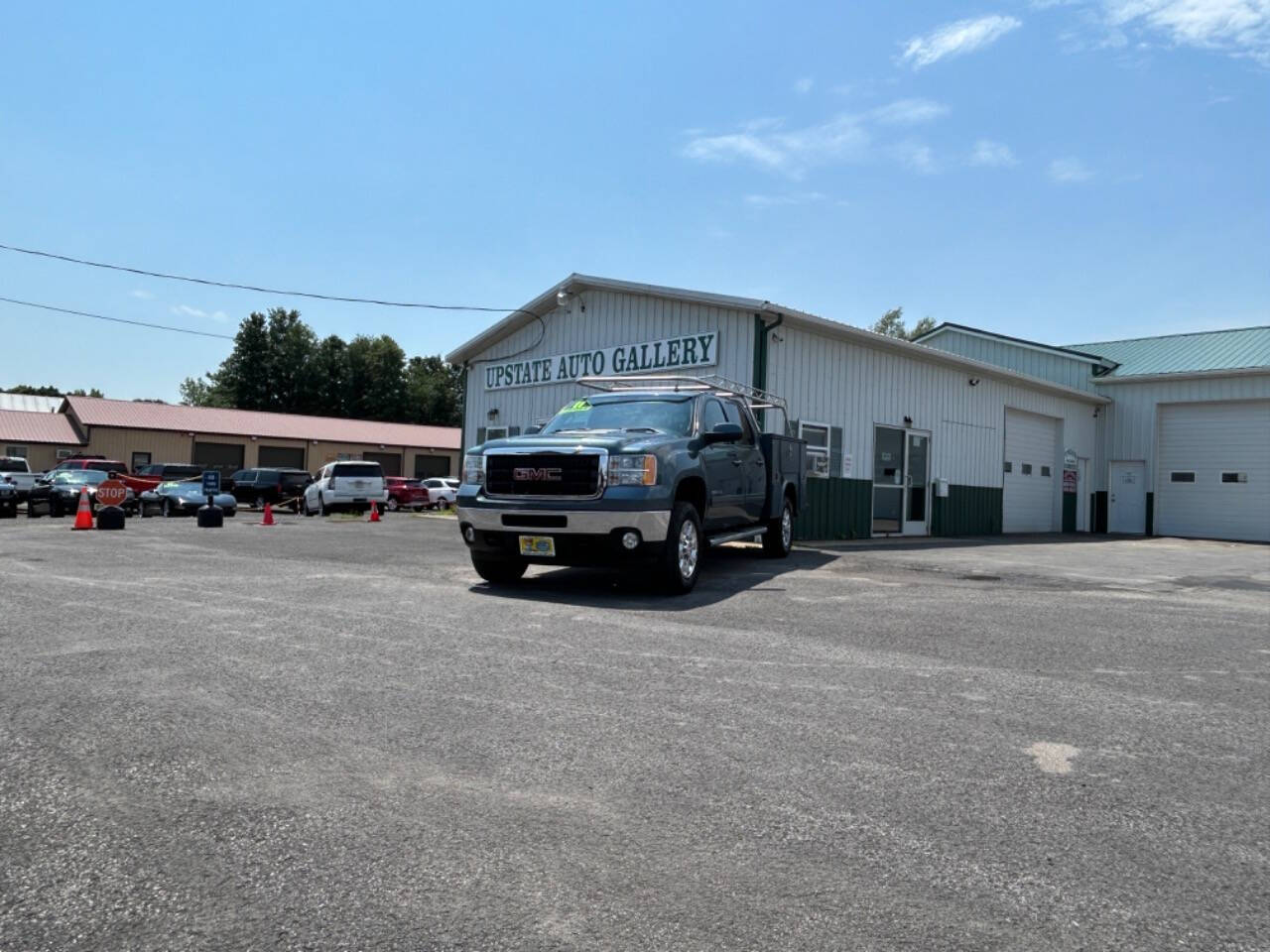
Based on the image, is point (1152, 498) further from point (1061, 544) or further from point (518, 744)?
point (518, 744)

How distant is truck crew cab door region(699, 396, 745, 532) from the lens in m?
10.2

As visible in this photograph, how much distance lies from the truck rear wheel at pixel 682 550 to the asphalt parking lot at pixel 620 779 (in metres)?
1.23

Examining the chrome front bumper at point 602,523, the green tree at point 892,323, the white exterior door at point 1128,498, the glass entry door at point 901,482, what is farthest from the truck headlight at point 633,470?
the green tree at point 892,323

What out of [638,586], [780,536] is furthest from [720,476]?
[780,536]

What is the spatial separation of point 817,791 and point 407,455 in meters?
54.3

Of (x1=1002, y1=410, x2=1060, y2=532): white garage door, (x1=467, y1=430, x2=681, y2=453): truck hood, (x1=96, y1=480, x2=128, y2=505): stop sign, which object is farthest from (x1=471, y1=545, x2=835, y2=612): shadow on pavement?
(x1=1002, y1=410, x2=1060, y2=532): white garage door

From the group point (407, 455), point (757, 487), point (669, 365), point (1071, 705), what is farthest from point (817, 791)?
point (407, 455)

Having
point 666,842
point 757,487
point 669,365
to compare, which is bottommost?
point 666,842

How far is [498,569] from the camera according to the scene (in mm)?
9531

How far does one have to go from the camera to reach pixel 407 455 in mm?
55875

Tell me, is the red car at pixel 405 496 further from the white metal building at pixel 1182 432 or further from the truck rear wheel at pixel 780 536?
the truck rear wheel at pixel 780 536

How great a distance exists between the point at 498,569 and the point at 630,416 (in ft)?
7.76

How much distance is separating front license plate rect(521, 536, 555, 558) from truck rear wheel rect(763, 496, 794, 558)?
4956 mm

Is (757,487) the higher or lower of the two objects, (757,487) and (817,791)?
the higher
